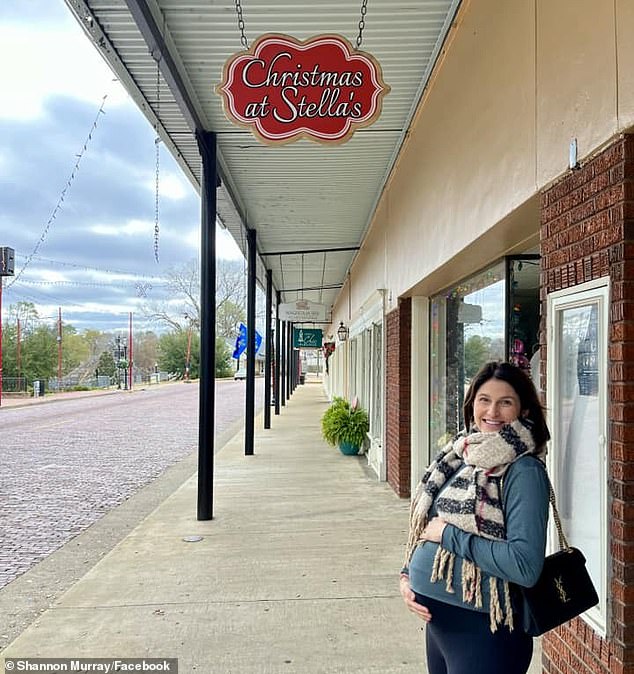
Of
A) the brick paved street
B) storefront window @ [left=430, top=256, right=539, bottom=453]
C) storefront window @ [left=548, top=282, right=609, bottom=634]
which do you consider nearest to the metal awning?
storefront window @ [left=430, top=256, right=539, bottom=453]

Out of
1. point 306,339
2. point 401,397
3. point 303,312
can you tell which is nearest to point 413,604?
point 401,397

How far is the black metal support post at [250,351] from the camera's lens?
12.2m

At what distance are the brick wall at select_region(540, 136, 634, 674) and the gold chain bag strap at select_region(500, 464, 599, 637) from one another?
54 cm

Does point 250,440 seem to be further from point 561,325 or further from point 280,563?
point 561,325

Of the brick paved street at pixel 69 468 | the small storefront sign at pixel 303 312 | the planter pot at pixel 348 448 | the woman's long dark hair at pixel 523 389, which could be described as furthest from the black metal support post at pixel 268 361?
the woman's long dark hair at pixel 523 389

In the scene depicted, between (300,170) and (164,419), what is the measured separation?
15.9 m

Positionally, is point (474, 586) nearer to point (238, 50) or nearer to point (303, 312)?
point (238, 50)

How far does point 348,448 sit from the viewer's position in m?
11.9

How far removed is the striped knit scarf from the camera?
6.57 feet

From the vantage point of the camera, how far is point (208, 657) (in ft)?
12.7

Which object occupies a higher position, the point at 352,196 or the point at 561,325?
the point at 352,196

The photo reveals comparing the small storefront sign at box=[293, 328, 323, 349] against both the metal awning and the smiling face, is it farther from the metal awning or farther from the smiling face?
the smiling face

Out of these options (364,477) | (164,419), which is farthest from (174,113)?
(164,419)

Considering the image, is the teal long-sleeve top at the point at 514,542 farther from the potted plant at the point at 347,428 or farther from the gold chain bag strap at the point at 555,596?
the potted plant at the point at 347,428
